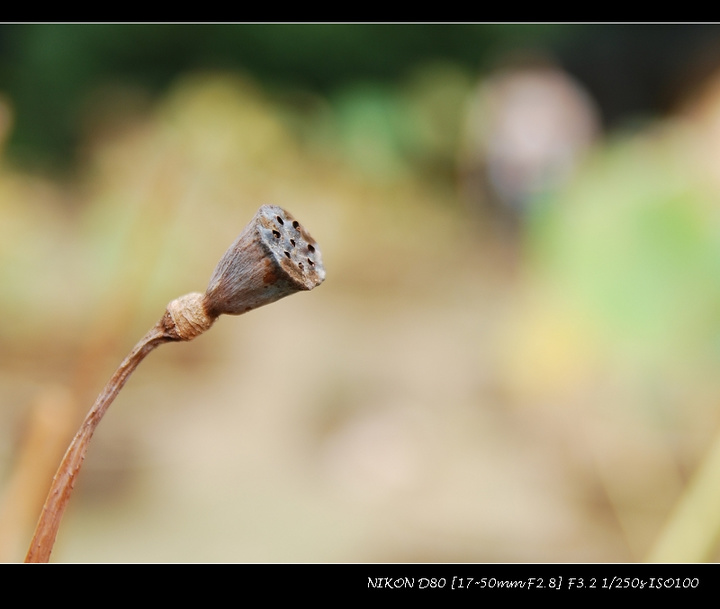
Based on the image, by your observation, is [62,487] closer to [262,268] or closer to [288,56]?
[262,268]

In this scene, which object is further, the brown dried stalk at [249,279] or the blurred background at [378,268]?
the blurred background at [378,268]

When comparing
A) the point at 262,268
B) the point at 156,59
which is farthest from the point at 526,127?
the point at 262,268

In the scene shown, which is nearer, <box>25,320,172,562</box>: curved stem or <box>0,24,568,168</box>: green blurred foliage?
<box>25,320,172,562</box>: curved stem

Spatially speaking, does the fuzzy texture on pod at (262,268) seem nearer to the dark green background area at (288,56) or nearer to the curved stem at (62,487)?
the curved stem at (62,487)

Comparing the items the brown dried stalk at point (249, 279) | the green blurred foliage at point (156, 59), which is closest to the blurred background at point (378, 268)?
the green blurred foliage at point (156, 59)

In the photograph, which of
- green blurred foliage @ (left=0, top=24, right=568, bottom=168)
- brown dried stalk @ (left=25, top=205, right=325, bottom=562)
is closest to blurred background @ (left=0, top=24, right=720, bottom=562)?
green blurred foliage @ (left=0, top=24, right=568, bottom=168)

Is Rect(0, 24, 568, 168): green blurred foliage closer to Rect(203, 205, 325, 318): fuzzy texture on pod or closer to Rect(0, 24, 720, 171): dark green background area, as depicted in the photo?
Rect(0, 24, 720, 171): dark green background area

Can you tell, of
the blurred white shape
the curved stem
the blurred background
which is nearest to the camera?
the curved stem
